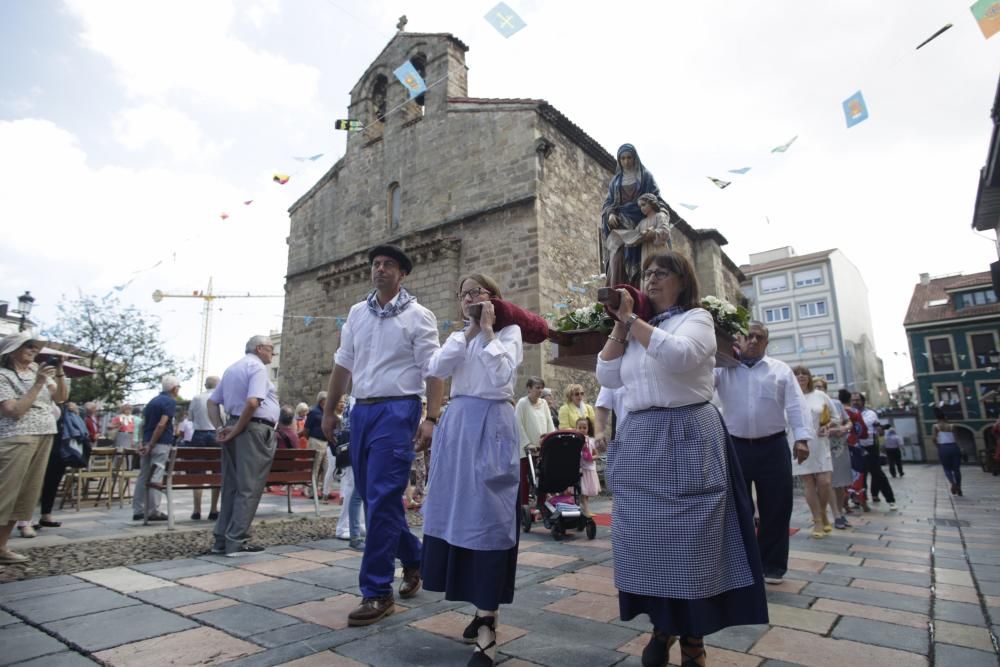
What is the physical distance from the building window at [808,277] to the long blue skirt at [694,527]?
161 feet

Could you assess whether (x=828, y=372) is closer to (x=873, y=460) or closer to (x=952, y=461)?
(x=952, y=461)

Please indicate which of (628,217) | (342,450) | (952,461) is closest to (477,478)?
(628,217)

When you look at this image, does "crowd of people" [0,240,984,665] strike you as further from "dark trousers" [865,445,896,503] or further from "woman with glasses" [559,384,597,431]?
"dark trousers" [865,445,896,503]

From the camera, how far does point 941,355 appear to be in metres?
34.9

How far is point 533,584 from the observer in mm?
3523

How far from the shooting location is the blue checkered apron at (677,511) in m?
2.03

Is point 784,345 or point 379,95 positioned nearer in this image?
point 379,95

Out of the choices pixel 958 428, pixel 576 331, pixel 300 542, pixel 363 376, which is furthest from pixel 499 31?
pixel 958 428

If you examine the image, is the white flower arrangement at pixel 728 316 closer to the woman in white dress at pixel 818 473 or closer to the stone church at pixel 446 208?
the woman in white dress at pixel 818 473

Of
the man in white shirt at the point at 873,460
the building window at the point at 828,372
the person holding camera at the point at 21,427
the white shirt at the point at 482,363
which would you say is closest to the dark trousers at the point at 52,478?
the person holding camera at the point at 21,427

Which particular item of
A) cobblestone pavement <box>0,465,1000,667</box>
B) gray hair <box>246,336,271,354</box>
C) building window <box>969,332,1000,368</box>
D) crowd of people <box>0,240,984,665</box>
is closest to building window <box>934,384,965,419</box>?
building window <box>969,332,1000,368</box>

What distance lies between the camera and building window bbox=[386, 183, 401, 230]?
16203 mm

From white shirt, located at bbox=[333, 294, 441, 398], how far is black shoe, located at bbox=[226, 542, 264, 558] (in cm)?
216

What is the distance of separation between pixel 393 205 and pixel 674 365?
1525cm
